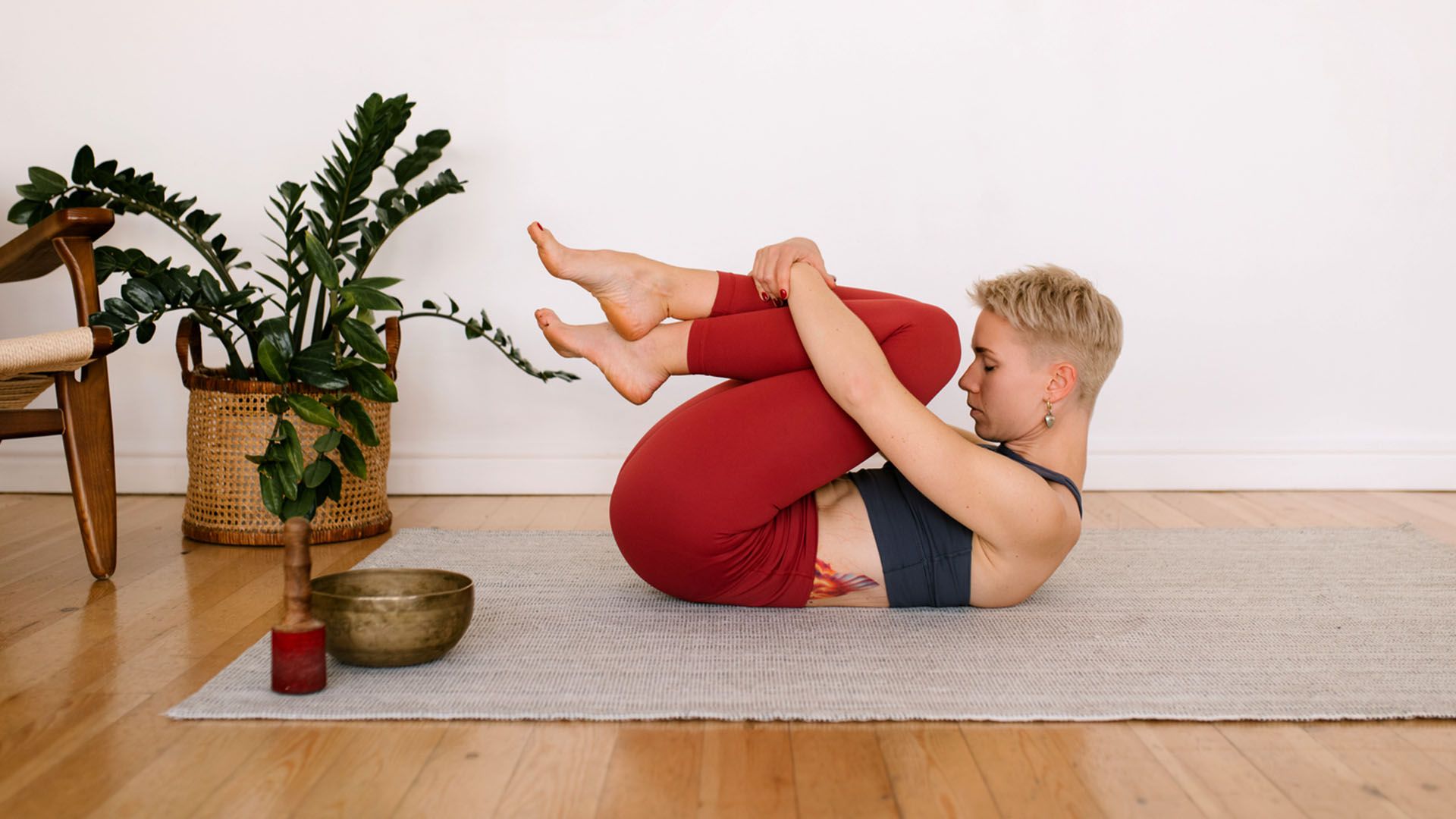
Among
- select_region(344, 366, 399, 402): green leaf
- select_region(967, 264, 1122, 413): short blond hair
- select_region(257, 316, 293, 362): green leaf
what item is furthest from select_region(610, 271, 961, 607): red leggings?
→ select_region(257, 316, 293, 362): green leaf

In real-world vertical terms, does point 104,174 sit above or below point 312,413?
above

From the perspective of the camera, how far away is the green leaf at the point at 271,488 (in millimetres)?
2211

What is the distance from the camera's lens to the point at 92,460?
2203 millimetres

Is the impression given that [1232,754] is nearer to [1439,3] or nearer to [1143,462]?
[1143,462]

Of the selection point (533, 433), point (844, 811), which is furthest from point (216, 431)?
point (844, 811)

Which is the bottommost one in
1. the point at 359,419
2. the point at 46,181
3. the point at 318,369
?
the point at 359,419

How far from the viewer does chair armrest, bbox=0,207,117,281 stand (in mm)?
2143

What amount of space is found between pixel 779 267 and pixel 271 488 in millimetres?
1081

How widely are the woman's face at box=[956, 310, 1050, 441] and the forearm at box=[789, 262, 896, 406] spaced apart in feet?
0.66

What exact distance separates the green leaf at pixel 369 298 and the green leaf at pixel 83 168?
28.7 inches

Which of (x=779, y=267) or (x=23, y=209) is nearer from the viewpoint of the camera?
(x=779, y=267)

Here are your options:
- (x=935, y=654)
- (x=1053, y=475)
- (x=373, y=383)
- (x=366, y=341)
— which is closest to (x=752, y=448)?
(x=935, y=654)

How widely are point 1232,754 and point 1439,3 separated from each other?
2.92 meters

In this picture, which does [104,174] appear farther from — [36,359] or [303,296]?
[36,359]
